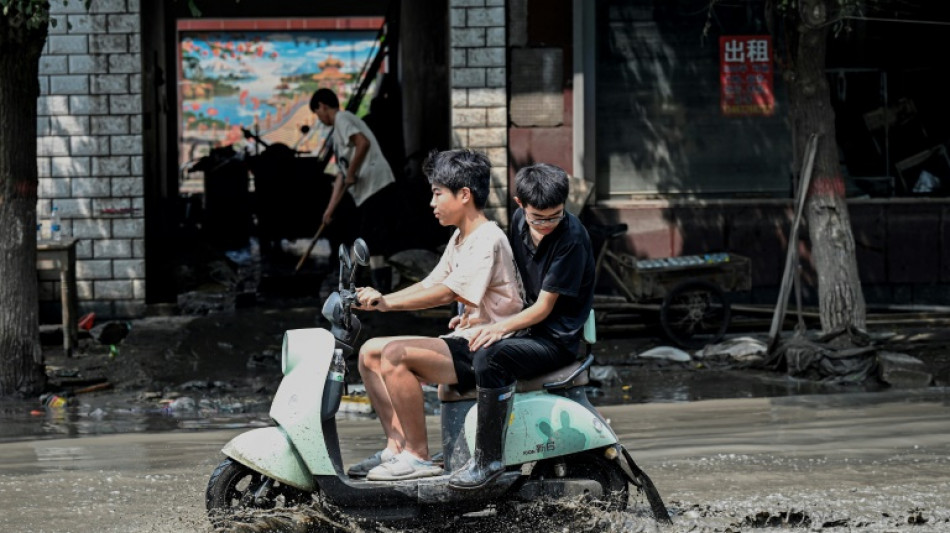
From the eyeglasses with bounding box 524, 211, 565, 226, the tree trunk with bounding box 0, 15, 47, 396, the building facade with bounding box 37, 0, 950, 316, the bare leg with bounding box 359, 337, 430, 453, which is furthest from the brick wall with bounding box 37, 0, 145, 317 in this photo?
the eyeglasses with bounding box 524, 211, 565, 226

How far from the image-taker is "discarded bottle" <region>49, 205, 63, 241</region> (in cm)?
1364

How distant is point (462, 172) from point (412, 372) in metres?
0.87

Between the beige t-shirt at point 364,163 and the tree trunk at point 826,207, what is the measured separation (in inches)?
145

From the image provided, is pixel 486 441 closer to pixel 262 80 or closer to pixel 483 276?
pixel 483 276

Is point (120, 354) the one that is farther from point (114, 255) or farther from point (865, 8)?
point (865, 8)

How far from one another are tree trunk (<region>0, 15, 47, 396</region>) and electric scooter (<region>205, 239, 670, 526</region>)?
198 inches

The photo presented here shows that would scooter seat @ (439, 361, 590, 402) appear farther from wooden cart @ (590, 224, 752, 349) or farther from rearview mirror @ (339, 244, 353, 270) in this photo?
wooden cart @ (590, 224, 752, 349)

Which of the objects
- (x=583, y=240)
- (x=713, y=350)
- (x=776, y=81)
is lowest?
(x=713, y=350)

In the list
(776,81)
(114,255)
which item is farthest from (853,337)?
(114,255)

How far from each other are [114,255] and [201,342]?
2144 mm

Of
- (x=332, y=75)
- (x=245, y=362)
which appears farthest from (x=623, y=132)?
(x=332, y=75)

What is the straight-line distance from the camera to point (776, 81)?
14.4m

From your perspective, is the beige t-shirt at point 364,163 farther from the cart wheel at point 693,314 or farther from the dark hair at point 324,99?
the cart wheel at point 693,314

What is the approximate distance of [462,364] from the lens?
587 centimetres
